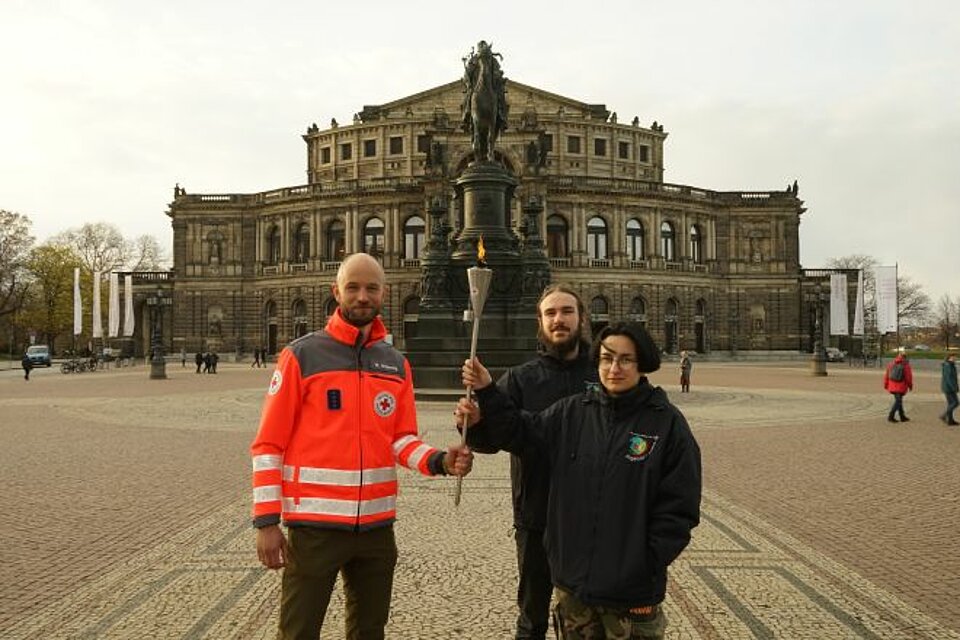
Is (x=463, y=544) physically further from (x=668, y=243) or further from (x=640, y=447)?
(x=668, y=243)

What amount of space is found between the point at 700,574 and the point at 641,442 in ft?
11.2

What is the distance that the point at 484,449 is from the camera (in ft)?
12.2

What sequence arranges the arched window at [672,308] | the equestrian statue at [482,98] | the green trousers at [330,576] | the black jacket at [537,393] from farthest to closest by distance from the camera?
1. the arched window at [672,308]
2. the equestrian statue at [482,98]
3. the black jacket at [537,393]
4. the green trousers at [330,576]

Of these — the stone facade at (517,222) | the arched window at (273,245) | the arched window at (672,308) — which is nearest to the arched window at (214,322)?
the stone facade at (517,222)

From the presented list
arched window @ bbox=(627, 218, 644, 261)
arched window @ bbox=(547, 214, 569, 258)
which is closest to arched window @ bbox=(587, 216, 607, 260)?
arched window @ bbox=(547, 214, 569, 258)

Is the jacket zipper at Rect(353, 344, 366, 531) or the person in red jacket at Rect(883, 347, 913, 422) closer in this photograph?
the jacket zipper at Rect(353, 344, 366, 531)

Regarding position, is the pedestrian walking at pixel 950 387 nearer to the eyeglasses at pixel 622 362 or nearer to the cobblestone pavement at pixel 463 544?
the cobblestone pavement at pixel 463 544

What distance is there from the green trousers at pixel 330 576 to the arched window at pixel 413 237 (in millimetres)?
57817

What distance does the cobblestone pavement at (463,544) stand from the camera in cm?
506

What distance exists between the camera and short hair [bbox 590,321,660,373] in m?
3.30

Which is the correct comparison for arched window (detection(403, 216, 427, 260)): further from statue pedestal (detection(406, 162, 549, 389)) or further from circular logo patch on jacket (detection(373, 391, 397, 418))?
circular logo patch on jacket (detection(373, 391, 397, 418))

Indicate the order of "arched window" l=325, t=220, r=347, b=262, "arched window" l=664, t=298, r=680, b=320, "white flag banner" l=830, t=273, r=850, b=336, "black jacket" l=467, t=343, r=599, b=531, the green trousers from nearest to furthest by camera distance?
the green trousers, "black jacket" l=467, t=343, r=599, b=531, "white flag banner" l=830, t=273, r=850, b=336, "arched window" l=664, t=298, r=680, b=320, "arched window" l=325, t=220, r=347, b=262

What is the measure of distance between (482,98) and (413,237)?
39666 mm

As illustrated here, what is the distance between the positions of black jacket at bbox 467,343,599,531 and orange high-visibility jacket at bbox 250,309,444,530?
2.18 ft
